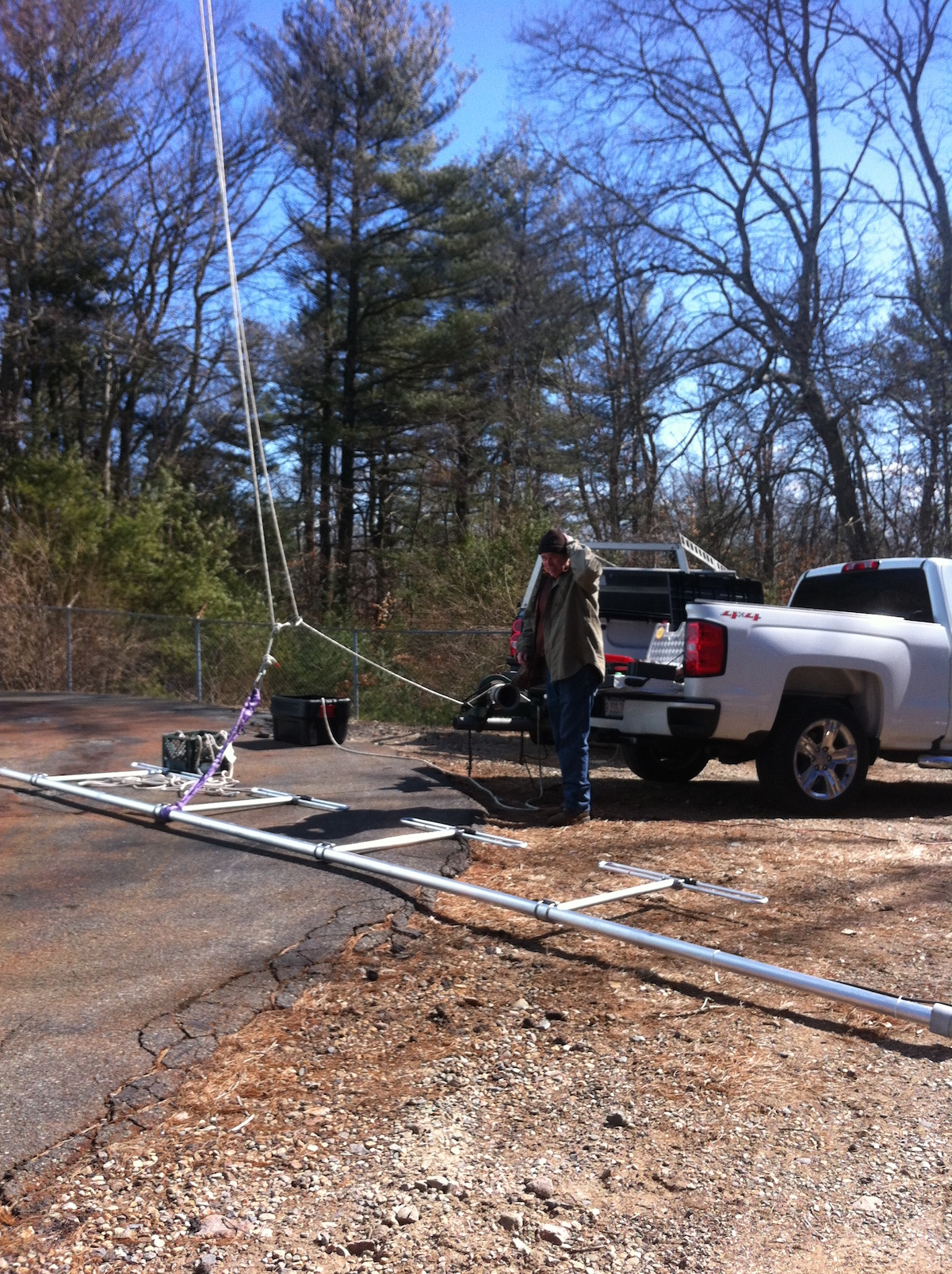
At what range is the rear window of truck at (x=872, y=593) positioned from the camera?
900 centimetres

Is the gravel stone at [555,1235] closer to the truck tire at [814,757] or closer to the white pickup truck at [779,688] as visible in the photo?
the white pickup truck at [779,688]

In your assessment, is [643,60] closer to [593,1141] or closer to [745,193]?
[745,193]

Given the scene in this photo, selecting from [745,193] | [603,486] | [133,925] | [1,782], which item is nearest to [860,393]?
[745,193]

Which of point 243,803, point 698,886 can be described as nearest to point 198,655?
point 243,803

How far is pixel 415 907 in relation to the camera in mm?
5336

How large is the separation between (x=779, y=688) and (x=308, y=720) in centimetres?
491

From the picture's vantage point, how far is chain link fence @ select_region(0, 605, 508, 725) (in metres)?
15.0

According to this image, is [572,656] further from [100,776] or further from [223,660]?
[223,660]

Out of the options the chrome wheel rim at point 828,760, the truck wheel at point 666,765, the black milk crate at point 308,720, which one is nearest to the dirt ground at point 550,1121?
the chrome wheel rim at point 828,760

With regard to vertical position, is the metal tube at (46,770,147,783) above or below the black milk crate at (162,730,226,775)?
below

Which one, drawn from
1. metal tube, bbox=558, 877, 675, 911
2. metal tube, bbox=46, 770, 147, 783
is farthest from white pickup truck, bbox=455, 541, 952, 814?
metal tube, bbox=46, 770, 147, 783

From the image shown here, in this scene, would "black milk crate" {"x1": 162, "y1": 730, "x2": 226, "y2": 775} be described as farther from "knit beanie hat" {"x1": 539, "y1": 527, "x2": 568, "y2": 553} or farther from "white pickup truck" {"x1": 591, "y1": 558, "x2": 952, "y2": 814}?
"knit beanie hat" {"x1": 539, "y1": 527, "x2": 568, "y2": 553}

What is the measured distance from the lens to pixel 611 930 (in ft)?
15.0

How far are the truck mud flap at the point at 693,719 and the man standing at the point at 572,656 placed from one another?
632 millimetres
